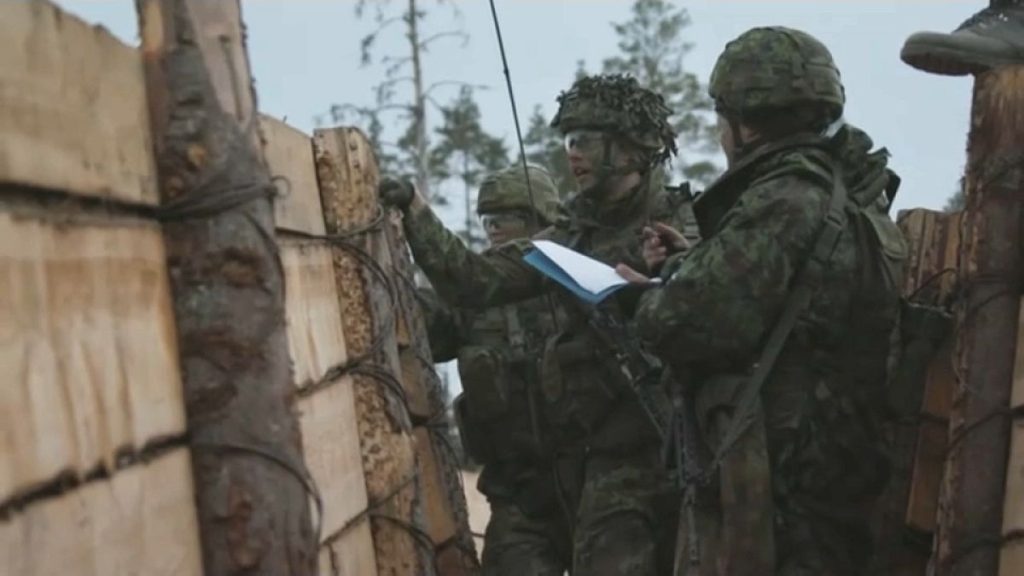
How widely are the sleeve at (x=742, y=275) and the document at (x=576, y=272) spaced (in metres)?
0.44

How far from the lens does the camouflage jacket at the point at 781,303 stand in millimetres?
5125

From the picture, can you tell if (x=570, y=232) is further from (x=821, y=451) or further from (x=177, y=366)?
(x=177, y=366)

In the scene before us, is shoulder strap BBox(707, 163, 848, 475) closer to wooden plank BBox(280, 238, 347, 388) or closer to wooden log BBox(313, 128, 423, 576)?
wooden log BBox(313, 128, 423, 576)

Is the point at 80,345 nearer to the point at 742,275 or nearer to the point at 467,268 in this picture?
the point at 742,275

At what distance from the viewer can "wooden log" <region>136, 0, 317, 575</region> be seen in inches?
127

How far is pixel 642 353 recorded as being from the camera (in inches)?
262

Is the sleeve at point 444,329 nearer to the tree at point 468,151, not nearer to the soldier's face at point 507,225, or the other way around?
the soldier's face at point 507,225

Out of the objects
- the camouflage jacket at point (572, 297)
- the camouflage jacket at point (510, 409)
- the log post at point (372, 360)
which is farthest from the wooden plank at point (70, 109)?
the camouflage jacket at point (510, 409)

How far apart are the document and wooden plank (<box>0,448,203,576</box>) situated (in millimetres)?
2708

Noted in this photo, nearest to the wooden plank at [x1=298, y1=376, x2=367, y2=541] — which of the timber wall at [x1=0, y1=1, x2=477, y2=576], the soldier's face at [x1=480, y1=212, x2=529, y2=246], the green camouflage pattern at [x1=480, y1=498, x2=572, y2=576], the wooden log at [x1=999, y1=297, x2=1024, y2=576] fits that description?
the timber wall at [x1=0, y1=1, x2=477, y2=576]

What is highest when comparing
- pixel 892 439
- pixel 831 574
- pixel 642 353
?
pixel 642 353

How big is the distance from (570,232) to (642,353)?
0.90 metres

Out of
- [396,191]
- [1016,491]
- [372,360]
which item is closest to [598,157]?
[396,191]

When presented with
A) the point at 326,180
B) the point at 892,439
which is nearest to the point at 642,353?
the point at 892,439
